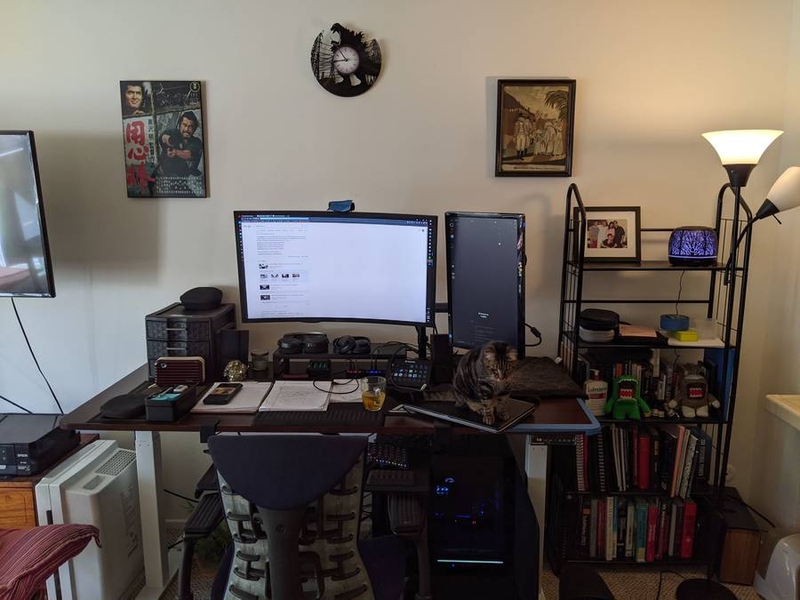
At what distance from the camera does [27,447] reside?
198 centimetres

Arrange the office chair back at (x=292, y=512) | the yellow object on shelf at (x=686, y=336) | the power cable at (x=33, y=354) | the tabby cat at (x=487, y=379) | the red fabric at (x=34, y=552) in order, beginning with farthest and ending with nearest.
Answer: the power cable at (x=33, y=354), the yellow object on shelf at (x=686, y=336), the tabby cat at (x=487, y=379), the red fabric at (x=34, y=552), the office chair back at (x=292, y=512)

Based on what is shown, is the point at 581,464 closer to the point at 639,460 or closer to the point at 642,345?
the point at 639,460

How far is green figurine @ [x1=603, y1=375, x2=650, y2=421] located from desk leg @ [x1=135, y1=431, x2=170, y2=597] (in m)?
1.62

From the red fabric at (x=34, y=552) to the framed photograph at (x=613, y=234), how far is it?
1.95 metres

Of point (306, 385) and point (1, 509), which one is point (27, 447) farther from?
point (306, 385)

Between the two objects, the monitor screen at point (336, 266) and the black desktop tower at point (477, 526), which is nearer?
the black desktop tower at point (477, 526)

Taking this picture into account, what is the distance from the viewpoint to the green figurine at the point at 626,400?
2176 mm

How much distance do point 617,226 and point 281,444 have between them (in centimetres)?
160

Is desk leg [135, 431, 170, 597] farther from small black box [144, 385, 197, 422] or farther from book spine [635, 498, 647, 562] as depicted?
book spine [635, 498, 647, 562]

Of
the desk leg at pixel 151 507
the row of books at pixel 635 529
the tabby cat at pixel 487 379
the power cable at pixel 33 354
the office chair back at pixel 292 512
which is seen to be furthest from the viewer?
the power cable at pixel 33 354

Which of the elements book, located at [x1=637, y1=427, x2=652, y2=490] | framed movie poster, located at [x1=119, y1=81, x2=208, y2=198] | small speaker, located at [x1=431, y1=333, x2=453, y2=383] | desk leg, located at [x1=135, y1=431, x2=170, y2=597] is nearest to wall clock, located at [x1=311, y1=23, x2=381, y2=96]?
framed movie poster, located at [x1=119, y1=81, x2=208, y2=198]

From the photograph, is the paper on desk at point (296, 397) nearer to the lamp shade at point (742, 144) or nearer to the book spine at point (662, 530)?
the book spine at point (662, 530)

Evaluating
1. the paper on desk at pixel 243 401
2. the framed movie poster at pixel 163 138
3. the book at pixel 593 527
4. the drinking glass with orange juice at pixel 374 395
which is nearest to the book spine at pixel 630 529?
the book at pixel 593 527

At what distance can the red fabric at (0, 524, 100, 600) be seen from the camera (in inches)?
62.3
